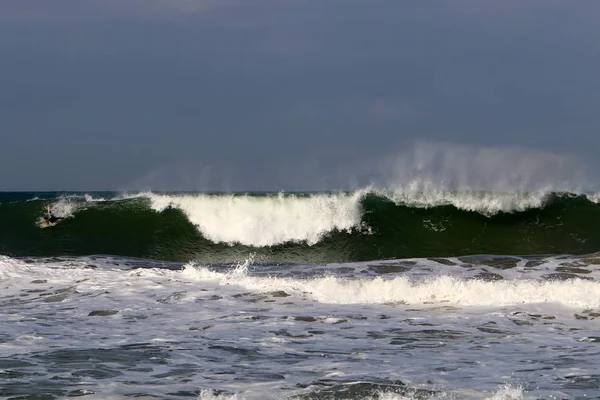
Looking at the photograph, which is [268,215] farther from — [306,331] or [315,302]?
[306,331]

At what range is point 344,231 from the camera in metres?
24.2

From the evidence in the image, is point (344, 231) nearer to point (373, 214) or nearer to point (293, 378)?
point (373, 214)

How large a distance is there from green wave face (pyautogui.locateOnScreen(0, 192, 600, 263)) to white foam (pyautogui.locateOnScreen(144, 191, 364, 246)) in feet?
0.12

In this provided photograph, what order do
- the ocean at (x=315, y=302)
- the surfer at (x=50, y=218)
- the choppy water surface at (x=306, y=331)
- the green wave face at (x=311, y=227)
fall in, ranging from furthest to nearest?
the surfer at (x=50, y=218)
the green wave face at (x=311, y=227)
the ocean at (x=315, y=302)
the choppy water surface at (x=306, y=331)

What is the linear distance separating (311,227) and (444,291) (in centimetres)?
1157

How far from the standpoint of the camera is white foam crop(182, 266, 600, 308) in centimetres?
1262

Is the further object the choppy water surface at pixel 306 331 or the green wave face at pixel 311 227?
the green wave face at pixel 311 227

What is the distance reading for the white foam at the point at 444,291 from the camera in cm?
1262

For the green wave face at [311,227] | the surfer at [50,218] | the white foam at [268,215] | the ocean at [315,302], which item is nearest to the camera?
the ocean at [315,302]

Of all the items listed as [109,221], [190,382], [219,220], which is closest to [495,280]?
[190,382]

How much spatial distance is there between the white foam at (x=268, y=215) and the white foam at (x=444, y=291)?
32.6ft

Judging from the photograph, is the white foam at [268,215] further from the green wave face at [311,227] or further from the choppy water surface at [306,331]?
the choppy water surface at [306,331]

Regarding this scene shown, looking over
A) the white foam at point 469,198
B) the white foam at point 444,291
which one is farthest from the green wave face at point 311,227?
the white foam at point 444,291

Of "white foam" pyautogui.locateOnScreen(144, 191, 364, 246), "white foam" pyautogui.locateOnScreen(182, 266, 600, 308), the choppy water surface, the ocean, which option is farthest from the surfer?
"white foam" pyautogui.locateOnScreen(182, 266, 600, 308)
